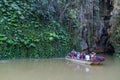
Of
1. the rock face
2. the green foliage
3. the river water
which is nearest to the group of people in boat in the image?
the river water

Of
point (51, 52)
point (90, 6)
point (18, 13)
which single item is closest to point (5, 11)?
point (18, 13)

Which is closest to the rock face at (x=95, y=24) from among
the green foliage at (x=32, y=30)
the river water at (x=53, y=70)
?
the green foliage at (x=32, y=30)

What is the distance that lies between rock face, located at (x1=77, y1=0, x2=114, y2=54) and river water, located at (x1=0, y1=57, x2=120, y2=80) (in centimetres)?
430

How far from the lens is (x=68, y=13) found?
816 inches

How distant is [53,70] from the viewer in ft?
46.0

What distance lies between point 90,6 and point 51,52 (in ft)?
15.5

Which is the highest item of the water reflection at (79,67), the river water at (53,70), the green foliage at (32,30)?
the green foliage at (32,30)

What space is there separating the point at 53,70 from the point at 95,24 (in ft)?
26.9

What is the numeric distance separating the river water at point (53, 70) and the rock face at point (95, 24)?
14.1ft

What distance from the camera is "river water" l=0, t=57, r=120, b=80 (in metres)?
12.3

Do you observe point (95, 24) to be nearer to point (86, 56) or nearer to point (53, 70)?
point (86, 56)

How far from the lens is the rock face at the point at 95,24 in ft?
65.0

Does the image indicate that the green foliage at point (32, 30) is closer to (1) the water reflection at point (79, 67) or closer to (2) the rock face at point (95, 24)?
(2) the rock face at point (95, 24)

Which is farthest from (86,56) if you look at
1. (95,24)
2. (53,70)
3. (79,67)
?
(95,24)
